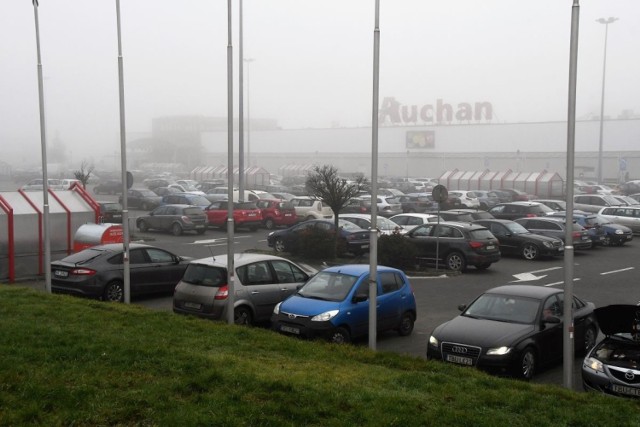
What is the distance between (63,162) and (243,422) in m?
76.7

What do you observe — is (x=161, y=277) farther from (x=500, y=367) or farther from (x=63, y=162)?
(x=63, y=162)

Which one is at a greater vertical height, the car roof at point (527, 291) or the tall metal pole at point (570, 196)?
the tall metal pole at point (570, 196)

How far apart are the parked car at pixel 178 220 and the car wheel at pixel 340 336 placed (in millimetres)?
21775

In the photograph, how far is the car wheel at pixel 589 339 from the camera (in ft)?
42.4

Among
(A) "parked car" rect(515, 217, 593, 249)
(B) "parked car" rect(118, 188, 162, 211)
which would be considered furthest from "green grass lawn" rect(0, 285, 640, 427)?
(B) "parked car" rect(118, 188, 162, 211)

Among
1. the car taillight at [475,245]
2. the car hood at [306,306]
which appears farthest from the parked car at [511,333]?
the car taillight at [475,245]

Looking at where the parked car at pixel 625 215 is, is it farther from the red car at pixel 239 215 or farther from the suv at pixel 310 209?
the red car at pixel 239 215

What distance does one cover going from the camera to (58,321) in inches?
448

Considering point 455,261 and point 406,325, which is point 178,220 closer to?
point 455,261

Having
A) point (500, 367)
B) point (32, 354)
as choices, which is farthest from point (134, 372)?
point (500, 367)

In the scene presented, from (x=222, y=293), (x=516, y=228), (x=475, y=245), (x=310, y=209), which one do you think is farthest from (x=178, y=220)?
(x=222, y=293)

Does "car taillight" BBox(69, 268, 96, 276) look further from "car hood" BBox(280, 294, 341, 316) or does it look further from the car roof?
the car roof

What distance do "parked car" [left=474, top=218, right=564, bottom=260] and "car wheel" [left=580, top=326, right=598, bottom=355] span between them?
520 inches

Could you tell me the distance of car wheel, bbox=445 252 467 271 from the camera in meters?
23.5
